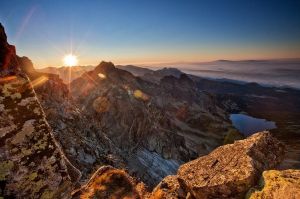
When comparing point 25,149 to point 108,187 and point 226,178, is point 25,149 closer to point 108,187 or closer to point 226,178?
point 108,187

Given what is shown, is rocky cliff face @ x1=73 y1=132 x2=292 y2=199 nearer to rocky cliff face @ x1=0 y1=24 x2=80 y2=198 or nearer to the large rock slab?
the large rock slab

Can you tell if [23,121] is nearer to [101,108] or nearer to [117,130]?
[117,130]

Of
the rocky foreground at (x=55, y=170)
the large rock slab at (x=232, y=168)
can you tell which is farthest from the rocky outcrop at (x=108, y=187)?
the large rock slab at (x=232, y=168)

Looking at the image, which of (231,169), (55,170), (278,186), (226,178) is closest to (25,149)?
(55,170)

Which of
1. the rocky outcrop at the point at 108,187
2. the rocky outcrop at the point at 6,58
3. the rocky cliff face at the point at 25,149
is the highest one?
the rocky outcrop at the point at 6,58

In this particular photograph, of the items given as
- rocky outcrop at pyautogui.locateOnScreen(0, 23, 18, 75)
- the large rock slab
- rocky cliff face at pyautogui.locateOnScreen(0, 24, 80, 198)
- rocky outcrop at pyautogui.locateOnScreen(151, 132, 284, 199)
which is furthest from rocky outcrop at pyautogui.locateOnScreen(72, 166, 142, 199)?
rocky outcrop at pyautogui.locateOnScreen(0, 23, 18, 75)

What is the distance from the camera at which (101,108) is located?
18975 centimetres

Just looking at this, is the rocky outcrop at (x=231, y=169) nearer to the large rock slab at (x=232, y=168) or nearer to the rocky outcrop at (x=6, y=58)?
the large rock slab at (x=232, y=168)

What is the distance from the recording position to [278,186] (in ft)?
39.4

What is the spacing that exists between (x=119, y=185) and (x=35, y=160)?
6.23 m

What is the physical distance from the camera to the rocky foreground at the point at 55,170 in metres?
10.9

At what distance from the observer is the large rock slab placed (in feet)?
44.8

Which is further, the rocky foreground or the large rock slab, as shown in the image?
the large rock slab

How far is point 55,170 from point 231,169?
27.9 feet
